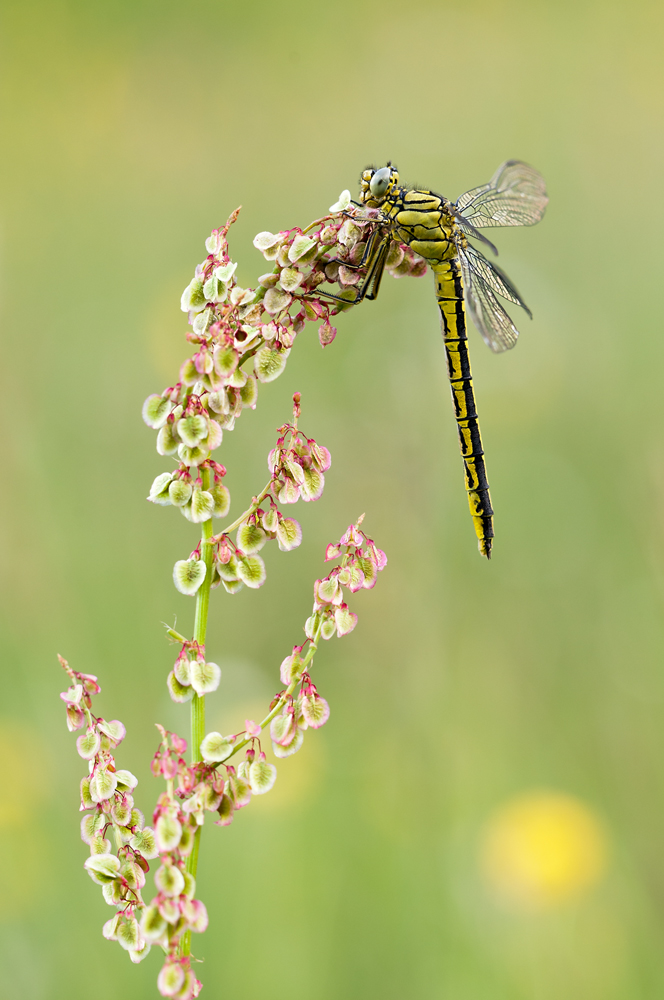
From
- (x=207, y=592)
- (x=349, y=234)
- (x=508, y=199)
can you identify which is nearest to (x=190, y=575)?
(x=207, y=592)

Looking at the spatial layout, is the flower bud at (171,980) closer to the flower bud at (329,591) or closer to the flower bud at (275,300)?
the flower bud at (329,591)

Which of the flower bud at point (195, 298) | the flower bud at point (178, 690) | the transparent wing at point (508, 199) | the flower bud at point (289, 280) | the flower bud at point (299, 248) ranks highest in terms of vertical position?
the transparent wing at point (508, 199)

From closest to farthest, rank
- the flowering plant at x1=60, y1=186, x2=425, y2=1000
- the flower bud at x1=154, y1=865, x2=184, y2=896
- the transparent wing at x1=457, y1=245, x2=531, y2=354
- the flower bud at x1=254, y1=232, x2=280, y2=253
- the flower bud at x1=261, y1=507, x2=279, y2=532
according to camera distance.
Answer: the flower bud at x1=154, y1=865, x2=184, y2=896 → the flowering plant at x1=60, y1=186, x2=425, y2=1000 → the flower bud at x1=261, y1=507, x2=279, y2=532 → the flower bud at x1=254, y1=232, x2=280, y2=253 → the transparent wing at x1=457, y1=245, x2=531, y2=354

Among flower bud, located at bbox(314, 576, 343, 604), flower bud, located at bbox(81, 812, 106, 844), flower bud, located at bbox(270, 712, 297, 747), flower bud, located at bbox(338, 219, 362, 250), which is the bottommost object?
flower bud, located at bbox(81, 812, 106, 844)

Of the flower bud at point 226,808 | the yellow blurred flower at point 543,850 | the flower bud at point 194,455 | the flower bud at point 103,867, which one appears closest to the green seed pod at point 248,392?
the flower bud at point 194,455

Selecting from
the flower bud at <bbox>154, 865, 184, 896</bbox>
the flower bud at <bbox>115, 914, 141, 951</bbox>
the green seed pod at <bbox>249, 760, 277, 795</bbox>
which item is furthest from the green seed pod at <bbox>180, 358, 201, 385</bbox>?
the flower bud at <bbox>115, 914, 141, 951</bbox>

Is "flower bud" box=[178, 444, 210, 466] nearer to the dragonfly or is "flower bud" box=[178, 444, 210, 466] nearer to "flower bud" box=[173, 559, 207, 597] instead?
"flower bud" box=[173, 559, 207, 597]
